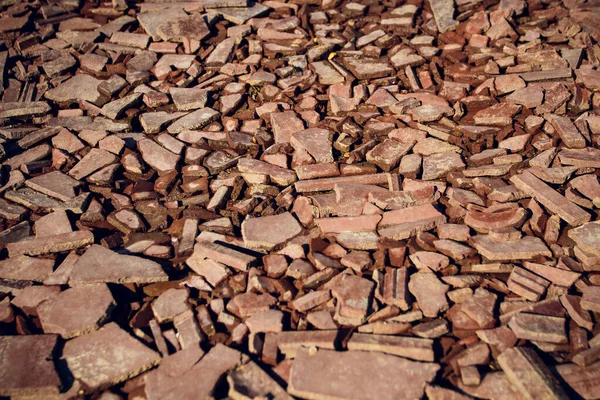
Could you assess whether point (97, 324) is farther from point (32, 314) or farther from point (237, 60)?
point (237, 60)

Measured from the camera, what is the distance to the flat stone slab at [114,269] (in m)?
3.24

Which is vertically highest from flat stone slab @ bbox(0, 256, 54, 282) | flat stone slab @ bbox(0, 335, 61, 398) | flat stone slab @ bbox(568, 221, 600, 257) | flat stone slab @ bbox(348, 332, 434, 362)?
flat stone slab @ bbox(0, 256, 54, 282)

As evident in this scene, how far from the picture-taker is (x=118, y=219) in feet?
12.5

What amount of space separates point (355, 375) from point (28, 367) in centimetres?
206

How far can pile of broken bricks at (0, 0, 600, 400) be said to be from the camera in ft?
8.93

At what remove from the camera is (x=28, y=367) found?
2719 mm

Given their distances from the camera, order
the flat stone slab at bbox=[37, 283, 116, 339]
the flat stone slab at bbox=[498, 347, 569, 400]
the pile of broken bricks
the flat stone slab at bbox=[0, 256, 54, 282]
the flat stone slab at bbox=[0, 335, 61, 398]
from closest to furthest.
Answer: the flat stone slab at bbox=[498, 347, 569, 400] → the flat stone slab at bbox=[0, 335, 61, 398] → the pile of broken bricks → the flat stone slab at bbox=[37, 283, 116, 339] → the flat stone slab at bbox=[0, 256, 54, 282]

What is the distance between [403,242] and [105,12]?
5.91 m

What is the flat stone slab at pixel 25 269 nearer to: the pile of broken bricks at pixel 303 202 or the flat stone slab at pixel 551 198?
the pile of broken bricks at pixel 303 202

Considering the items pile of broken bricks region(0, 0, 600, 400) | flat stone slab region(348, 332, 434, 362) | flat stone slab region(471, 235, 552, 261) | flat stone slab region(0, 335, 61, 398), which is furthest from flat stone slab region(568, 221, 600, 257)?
flat stone slab region(0, 335, 61, 398)

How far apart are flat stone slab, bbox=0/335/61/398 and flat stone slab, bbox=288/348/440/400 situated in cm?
150

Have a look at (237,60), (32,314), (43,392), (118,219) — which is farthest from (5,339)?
(237,60)

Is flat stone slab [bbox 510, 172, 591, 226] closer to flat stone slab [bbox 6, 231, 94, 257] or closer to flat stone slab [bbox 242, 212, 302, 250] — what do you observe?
flat stone slab [bbox 242, 212, 302, 250]

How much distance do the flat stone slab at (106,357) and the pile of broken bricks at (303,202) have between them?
0.01 m
